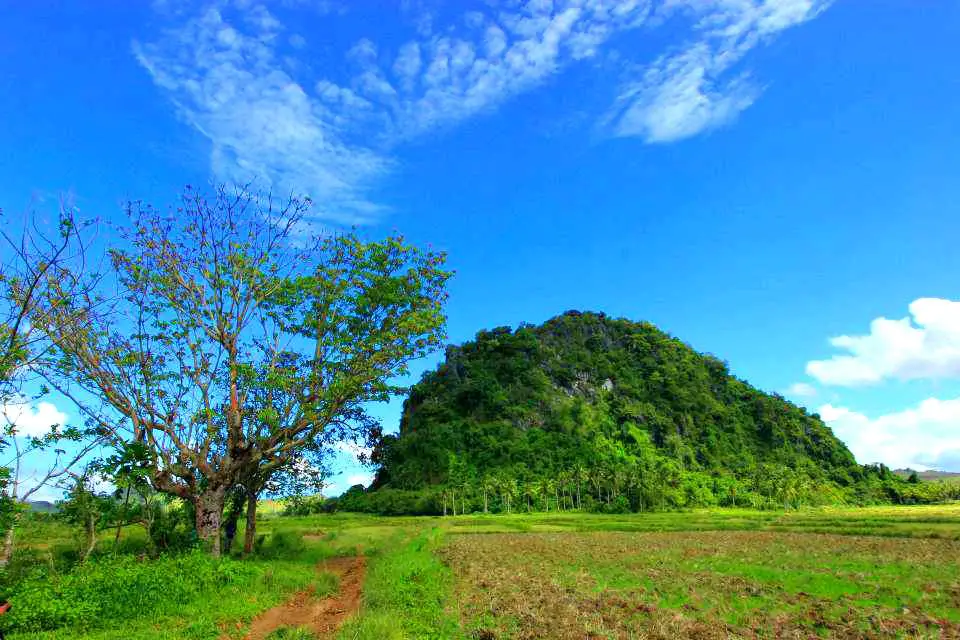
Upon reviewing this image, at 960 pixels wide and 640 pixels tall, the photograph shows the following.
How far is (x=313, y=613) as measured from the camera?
13.0 m

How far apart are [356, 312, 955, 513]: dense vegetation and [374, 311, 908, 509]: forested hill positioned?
1.14 ft

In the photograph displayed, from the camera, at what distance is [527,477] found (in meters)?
92.6

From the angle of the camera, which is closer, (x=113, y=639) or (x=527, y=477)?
(x=113, y=639)

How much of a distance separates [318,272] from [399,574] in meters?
10.9

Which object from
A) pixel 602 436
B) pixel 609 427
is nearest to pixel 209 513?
pixel 602 436

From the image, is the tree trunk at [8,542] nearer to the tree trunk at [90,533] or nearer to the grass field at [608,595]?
the tree trunk at [90,533]

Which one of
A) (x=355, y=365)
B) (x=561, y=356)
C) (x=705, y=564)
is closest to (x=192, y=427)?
(x=355, y=365)

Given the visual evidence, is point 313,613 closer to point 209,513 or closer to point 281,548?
point 209,513

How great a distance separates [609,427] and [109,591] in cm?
11861

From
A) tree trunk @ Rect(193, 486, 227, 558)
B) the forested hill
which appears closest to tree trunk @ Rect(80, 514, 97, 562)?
tree trunk @ Rect(193, 486, 227, 558)

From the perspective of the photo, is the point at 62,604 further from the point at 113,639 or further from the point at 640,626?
the point at 640,626

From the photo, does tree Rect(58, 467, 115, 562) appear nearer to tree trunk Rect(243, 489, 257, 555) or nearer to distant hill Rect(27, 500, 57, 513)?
distant hill Rect(27, 500, 57, 513)

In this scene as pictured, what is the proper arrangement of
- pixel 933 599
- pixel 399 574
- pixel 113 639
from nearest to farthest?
pixel 113 639, pixel 933 599, pixel 399 574

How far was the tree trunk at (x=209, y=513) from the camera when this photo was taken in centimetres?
1777
